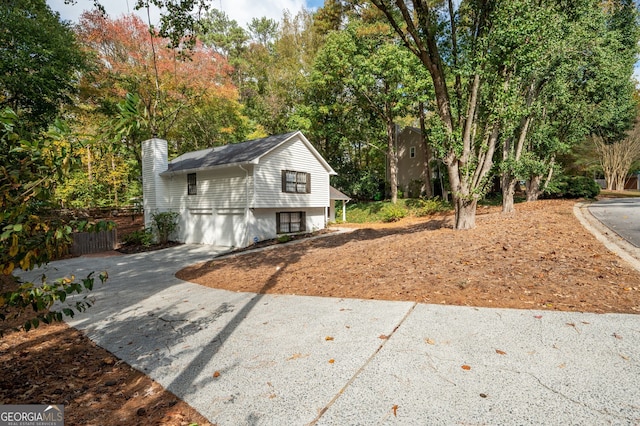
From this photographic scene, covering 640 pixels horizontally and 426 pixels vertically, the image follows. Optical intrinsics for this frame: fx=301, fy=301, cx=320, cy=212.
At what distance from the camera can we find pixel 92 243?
46.9ft

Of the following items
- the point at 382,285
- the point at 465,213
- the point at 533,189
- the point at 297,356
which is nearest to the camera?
the point at 297,356

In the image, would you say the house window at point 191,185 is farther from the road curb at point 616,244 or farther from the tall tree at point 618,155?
the tall tree at point 618,155

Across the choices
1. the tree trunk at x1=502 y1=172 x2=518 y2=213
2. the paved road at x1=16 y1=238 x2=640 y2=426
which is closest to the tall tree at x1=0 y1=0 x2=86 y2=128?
the paved road at x1=16 y1=238 x2=640 y2=426

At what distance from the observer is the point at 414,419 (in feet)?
7.30

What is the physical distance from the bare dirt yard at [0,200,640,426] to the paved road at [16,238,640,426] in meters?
0.27

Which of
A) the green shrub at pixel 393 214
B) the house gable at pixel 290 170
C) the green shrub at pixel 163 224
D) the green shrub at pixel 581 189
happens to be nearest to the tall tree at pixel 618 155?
the green shrub at pixel 581 189

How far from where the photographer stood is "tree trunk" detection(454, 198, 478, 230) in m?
8.41

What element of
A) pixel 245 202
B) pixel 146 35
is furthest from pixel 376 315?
pixel 146 35

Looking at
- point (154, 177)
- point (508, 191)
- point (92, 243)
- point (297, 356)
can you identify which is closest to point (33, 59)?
point (154, 177)

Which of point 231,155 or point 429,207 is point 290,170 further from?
point 429,207

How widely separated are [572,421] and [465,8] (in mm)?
9828

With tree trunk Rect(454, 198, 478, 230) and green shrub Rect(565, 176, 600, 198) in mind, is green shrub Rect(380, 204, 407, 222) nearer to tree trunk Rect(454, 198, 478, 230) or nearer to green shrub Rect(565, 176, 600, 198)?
green shrub Rect(565, 176, 600, 198)

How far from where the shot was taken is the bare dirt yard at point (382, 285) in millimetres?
2770

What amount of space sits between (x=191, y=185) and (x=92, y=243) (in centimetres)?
521
